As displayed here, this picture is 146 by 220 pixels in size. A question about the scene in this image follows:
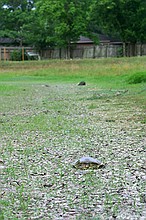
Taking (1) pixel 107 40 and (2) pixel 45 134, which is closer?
(2) pixel 45 134

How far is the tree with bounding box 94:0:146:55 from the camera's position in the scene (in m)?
44.0

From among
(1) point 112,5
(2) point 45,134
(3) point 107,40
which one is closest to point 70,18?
(1) point 112,5

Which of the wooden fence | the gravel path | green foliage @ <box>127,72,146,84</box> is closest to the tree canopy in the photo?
the wooden fence

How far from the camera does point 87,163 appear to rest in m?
4.32

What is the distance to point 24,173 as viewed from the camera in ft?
13.6

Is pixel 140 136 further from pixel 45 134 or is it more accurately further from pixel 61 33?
pixel 61 33

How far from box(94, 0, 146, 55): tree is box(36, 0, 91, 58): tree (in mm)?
1922

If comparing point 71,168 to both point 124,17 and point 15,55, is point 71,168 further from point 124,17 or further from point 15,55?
point 15,55

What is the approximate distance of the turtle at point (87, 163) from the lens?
4262 mm

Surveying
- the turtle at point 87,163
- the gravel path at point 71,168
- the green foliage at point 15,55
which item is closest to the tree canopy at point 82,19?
the green foliage at point 15,55

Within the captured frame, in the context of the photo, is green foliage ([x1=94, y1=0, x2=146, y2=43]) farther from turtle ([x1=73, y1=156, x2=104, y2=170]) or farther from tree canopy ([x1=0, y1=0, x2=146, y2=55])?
turtle ([x1=73, y1=156, x2=104, y2=170])

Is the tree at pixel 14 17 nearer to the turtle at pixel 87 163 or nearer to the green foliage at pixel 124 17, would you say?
the green foliage at pixel 124 17

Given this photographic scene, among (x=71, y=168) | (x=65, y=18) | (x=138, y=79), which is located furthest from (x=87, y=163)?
(x=65, y=18)

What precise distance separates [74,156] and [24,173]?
30.5 inches
